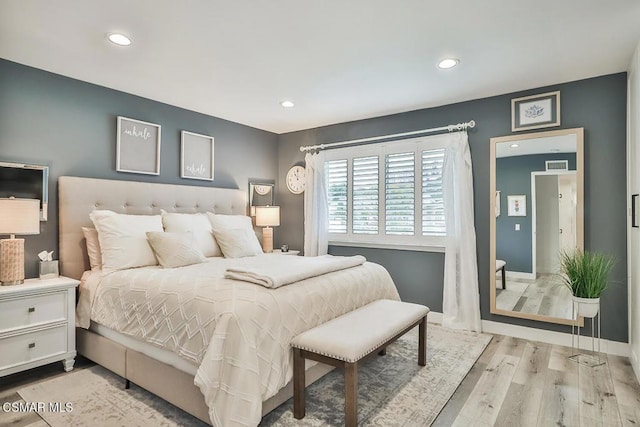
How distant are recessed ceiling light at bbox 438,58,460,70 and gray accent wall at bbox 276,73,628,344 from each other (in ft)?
3.49

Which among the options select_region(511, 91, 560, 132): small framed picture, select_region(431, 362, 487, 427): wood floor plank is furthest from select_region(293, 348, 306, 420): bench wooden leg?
select_region(511, 91, 560, 132): small framed picture

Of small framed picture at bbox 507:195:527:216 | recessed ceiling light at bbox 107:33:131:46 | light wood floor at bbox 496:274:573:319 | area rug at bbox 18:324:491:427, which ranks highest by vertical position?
recessed ceiling light at bbox 107:33:131:46

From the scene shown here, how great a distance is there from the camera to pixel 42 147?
9.90 ft

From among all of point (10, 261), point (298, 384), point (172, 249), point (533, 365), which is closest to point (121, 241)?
point (172, 249)

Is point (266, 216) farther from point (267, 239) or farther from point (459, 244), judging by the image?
point (459, 244)

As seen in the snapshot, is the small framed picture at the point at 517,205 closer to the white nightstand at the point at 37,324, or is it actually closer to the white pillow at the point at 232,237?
the white pillow at the point at 232,237

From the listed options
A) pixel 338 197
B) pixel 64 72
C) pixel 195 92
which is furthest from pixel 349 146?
pixel 64 72

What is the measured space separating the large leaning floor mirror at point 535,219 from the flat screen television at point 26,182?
4.24 metres

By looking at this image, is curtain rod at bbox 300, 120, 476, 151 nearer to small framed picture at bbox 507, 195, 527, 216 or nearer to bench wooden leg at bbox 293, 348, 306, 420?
small framed picture at bbox 507, 195, 527, 216

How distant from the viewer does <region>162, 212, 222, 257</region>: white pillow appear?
11.4 ft

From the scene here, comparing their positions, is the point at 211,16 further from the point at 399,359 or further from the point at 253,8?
the point at 399,359

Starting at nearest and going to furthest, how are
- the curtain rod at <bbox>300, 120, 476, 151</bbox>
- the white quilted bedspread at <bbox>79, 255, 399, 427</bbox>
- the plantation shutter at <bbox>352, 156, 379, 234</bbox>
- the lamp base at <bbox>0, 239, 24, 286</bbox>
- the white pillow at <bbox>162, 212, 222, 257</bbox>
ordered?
the white quilted bedspread at <bbox>79, 255, 399, 427</bbox>
the lamp base at <bbox>0, 239, 24, 286</bbox>
the white pillow at <bbox>162, 212, 222, 257</bbox>
the curtain rod at <bbox>300, 120, 476, 151</bbox>
the plantation shutter at <bbox>352, 156, 379, 234</bbox>

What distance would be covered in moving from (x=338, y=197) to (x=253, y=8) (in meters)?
2.96

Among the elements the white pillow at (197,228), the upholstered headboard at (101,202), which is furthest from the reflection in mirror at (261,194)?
the white pillow at (197,228)
